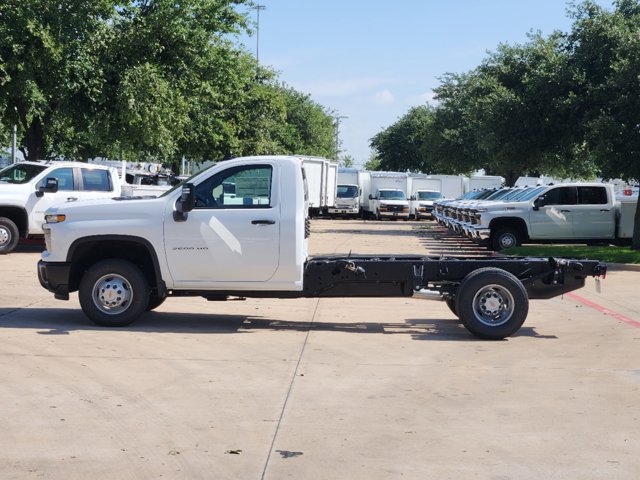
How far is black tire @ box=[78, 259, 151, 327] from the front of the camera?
11.2 metres

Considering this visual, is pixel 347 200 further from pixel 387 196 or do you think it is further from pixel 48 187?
pixel 48 187

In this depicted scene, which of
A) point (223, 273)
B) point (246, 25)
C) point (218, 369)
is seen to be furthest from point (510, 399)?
point (246, 25)

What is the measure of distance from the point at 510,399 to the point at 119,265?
5.14 metres

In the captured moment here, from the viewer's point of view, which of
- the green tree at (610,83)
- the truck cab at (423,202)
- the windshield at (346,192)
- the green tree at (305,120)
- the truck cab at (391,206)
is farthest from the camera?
the green tree at (305,120)

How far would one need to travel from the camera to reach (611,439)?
6.91 m

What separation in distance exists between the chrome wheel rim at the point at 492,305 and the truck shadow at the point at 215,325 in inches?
12.7

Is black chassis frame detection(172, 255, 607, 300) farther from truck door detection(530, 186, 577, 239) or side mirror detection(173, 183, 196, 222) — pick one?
truck door detection(530, 186, 577, 239)

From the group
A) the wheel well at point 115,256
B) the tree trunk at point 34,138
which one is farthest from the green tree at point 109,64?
the wheel well at point 115,256

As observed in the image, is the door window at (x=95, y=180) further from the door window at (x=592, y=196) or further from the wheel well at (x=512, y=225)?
the door window at (x=592, y=196)

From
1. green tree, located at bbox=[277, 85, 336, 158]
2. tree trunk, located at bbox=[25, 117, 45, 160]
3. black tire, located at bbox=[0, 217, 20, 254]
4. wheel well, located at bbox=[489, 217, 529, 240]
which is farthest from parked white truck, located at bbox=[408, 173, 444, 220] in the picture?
black tire, located at bbox=[0, 217, 20, 254]

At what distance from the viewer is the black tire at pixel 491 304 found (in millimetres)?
11070

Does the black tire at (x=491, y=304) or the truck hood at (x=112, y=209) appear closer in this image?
the black tire at (x=491, y=304)

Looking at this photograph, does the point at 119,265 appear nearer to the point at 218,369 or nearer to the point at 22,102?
the point at 218,369

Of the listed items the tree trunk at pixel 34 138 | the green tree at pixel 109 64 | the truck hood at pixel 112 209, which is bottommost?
the truck hood at pixel 112 209
